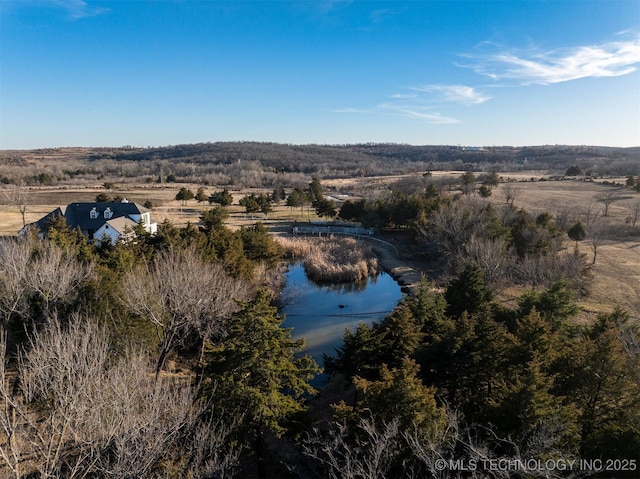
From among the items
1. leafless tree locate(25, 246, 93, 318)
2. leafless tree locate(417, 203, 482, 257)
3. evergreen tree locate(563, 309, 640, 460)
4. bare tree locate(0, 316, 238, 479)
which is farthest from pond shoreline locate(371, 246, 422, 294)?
bare tree locate(0, 316, 238, 479)

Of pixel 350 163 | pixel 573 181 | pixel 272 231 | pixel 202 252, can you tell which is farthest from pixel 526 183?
pixel 350 163

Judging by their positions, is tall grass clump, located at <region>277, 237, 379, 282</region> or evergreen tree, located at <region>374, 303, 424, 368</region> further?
tall grass clump, located at <region>277, 237, 379, 282</region>

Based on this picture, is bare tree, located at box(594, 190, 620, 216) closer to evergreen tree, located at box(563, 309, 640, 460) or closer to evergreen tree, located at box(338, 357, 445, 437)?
evergreen tree, located at box(563, 309, 640, 460)

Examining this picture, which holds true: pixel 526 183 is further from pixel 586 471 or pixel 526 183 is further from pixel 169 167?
pixel 169 167

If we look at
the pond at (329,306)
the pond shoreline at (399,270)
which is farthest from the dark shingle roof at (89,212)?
the pond shoreline at (399,270)

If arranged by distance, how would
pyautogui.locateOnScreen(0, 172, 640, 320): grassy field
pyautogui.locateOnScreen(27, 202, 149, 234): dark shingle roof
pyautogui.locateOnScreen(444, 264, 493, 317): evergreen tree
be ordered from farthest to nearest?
pyautogui.locateOnScreen(27, 202, 149, 234): dark shingle roof, pyautogui.locateOnScreen(0, 172, 640, 320): grassy field, pyautogui.locateOnScreen(444, 264, 493, 317): evergreen tree

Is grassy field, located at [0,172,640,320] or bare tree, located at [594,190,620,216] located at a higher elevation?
bare tree, located at [594,190,620,216]

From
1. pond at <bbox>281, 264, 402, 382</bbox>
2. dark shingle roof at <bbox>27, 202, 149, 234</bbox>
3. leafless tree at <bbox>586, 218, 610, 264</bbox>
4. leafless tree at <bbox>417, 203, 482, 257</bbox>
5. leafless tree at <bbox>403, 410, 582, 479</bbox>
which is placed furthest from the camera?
dark shingle roof at <bbox>27, 202, 149, 234</bbox>
